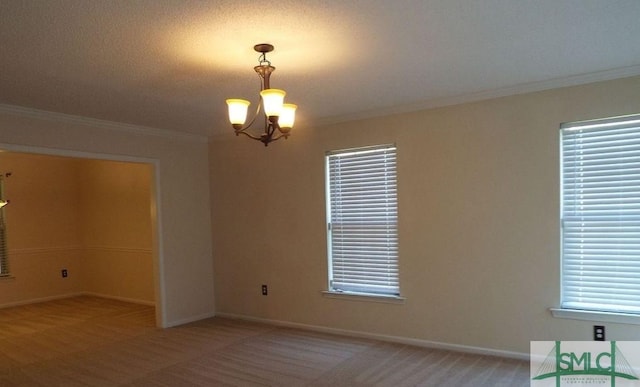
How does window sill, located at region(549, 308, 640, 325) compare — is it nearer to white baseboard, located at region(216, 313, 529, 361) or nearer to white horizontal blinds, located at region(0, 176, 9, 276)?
white baseboard, located at region(216, 313, 529, 361)

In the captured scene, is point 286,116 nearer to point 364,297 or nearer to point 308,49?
point 308,49

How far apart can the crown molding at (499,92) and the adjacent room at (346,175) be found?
0.02 metres

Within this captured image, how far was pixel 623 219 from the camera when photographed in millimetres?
3172

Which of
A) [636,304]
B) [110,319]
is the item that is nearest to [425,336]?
[636,304]

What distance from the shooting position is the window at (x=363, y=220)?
13.7 feet

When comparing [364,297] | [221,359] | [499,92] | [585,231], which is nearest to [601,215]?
[585,231]

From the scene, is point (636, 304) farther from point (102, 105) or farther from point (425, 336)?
point (102, 105)

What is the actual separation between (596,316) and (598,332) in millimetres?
128

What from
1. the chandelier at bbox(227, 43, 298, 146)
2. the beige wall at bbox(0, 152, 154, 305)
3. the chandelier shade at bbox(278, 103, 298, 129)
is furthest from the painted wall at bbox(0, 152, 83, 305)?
the chandelier shade at bbox(278, 103, 298, 129)

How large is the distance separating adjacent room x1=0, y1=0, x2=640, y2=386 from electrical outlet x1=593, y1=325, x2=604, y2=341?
0.05ft

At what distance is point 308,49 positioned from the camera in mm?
2568

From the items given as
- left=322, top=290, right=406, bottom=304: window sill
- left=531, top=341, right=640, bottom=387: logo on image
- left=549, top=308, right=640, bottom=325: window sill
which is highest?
left=549, top=308, right=640, bottom=325: window sill

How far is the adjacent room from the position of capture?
2.37 m

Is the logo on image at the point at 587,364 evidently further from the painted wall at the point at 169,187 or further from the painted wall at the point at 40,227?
the painted wall at the point at 40,227
